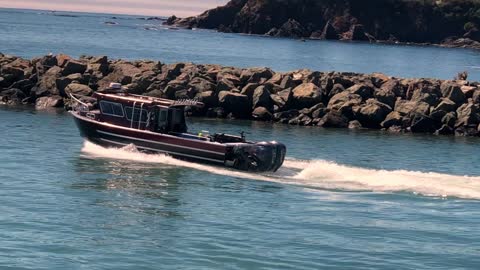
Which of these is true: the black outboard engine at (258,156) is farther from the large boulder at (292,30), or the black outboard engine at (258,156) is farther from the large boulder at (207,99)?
the large boulder at (292,30)

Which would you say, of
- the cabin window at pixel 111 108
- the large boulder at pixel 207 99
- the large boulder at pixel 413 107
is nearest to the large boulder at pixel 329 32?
the large boulder at pixel 413 107

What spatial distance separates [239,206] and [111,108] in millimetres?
10981

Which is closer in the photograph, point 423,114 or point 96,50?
point 423,114

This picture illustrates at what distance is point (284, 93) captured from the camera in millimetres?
52219

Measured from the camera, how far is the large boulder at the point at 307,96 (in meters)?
51.9

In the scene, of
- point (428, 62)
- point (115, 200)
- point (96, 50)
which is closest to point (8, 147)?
point (115, 200)

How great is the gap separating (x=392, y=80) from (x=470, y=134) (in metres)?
6.72

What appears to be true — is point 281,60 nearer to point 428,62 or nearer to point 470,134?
point 428,62

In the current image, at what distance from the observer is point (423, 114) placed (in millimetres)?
51000

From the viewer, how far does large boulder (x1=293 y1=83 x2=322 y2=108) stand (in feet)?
170

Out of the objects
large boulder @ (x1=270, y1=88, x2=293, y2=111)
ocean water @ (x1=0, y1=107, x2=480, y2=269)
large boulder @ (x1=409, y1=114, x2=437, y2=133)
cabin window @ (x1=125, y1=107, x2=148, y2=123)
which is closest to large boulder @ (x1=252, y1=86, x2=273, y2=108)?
large boulder @ (x1=270, y1=88, x2=293, y2=111)

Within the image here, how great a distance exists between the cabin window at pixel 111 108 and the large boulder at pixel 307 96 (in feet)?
48.3

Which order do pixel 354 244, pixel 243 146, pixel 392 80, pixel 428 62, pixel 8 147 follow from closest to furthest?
pixel 354 244 → pixel 243 146 → pixel 8 147 → pixel 392 80 → pixel 428 62

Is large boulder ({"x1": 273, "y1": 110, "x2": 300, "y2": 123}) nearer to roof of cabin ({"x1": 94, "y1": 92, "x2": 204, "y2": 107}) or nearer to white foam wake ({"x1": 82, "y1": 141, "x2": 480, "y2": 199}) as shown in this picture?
roof of cabin ({"x1": 94, "y1": 92, "x2": 204, "y2": 107})
